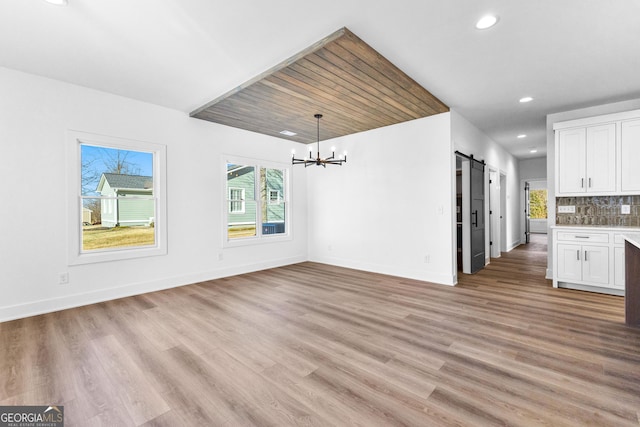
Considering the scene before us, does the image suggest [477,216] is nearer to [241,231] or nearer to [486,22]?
[486,22]

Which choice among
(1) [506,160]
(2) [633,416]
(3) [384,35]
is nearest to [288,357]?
(2) [633,416]

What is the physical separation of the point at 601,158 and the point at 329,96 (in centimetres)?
416

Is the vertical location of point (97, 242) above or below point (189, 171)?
below

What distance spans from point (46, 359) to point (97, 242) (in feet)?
6.95

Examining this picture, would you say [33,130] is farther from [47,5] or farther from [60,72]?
[47,5]

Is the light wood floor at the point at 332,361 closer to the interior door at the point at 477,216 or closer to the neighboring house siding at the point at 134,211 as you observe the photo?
the neighboring house siding at the point at 134,211

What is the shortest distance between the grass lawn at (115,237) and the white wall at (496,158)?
5.25 metres

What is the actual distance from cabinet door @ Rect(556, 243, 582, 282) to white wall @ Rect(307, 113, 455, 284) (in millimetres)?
1525

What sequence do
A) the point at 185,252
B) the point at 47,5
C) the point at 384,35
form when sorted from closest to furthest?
the point at 47,5
the point at 384,35
the point at 185,252

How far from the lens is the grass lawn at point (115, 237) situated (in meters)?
4.01

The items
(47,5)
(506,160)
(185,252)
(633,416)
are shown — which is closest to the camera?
(633,416)

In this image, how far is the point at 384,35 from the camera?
8.86 ft

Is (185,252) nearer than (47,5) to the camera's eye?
No

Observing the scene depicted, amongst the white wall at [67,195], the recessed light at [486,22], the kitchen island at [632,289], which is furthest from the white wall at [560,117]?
the white wall at [67,195]
